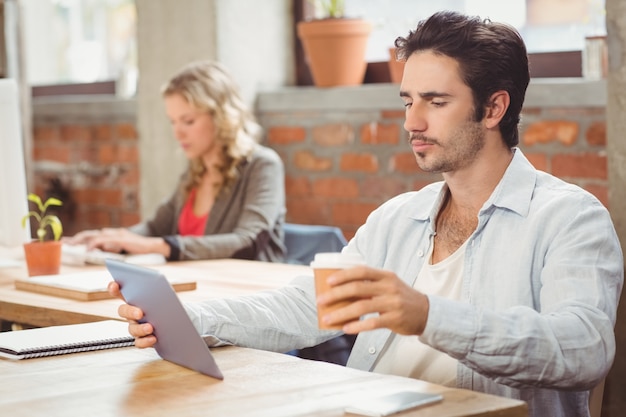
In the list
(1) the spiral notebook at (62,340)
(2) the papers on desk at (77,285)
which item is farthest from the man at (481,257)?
(2) the papers on desk at (77,285)

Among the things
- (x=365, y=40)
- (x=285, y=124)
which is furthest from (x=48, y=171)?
(x=365, y=40)

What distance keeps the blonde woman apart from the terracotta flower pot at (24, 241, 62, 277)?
65 centimetres

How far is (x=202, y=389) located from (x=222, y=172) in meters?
2.13

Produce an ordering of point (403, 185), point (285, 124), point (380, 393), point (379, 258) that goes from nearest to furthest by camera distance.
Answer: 1. point (380, 393)
2. point (379, 258)
3. point (403, 185)
4. point (285, 124)

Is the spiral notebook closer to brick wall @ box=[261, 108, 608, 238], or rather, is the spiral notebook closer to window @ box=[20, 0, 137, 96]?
brick wall @ box=[261, 108, 608, 238]

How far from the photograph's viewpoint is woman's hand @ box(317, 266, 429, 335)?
1.49 m

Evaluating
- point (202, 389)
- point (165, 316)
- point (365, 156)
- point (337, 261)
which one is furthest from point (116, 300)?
point (365, 156)

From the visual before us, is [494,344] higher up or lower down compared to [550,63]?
lower down

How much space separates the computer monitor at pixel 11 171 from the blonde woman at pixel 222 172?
24.6 inches

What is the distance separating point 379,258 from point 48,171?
404 cm

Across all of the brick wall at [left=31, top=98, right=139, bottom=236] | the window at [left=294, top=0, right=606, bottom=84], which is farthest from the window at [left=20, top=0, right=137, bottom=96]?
the window at [left=294, top=0, right=606, bottom=84]

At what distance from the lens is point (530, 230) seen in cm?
191

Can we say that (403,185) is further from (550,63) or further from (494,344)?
(494,344)

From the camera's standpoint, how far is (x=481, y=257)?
196 cm
